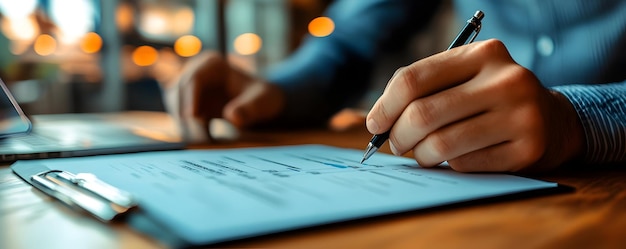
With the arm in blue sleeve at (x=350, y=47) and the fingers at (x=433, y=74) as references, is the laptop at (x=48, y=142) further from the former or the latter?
the arm in blue sleeve at (x=350, y=47)

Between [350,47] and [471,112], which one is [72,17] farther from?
[471,112]

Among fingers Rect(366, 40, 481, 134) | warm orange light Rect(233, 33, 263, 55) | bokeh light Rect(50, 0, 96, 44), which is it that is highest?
bokeh light Rect(50, 0, 96, 44)

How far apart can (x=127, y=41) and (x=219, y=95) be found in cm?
296

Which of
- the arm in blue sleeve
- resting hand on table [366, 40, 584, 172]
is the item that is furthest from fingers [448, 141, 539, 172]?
the arm in blue sleeve

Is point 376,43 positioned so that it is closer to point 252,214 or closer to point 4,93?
point 4,93

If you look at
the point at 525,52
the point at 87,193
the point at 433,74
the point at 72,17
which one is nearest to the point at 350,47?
the point at 525,52

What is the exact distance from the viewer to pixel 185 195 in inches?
10.9

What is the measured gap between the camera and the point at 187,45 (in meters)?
3.77

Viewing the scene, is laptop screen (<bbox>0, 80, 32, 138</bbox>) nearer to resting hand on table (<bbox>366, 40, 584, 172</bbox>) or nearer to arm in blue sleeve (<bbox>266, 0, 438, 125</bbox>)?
resting hand on table (<bbox>366, 40, 584, 172</bbox>)

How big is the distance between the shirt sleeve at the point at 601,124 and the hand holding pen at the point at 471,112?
0.06 m

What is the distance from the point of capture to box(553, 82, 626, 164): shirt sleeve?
44 cm

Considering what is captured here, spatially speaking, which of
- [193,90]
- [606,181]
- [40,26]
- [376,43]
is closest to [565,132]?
[606,181]

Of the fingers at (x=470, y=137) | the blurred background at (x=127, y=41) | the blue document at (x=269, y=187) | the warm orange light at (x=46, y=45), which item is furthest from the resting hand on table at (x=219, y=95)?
the warm orange light at (x=46, y=45)

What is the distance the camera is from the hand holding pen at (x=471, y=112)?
14.7 inches
